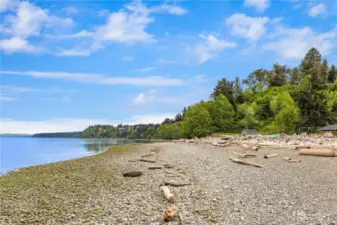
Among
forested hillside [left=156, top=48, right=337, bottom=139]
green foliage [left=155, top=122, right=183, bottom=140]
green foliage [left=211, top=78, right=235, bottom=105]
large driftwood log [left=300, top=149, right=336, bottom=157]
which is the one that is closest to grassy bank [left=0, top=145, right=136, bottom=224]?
large driftwood log [left=300, top=149, right=336, bottom=157]

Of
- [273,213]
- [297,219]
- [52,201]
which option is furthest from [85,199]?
[297,219]

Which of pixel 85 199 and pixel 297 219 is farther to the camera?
pixel 85 199

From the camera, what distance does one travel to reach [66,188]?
10.9 meters

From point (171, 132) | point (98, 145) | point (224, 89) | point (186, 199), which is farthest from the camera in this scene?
point (171, 132)

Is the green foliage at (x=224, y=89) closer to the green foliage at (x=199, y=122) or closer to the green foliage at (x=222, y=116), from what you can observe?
the green foliage at (x=222, y=116)

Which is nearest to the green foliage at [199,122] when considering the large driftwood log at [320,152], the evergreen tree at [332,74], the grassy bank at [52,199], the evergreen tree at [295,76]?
the large driftwood log at [320,152]

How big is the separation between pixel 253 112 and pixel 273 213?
80017 millimetres

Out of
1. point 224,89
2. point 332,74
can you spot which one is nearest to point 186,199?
point 224,89

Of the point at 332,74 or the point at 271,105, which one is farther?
the point at 332,74

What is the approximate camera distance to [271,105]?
8706cm

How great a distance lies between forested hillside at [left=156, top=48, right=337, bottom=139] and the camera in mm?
61906

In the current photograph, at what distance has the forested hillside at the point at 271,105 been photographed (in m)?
61.9

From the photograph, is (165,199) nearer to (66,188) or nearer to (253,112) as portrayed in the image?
(66,188)

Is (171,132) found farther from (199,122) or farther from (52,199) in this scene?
(52,199)
